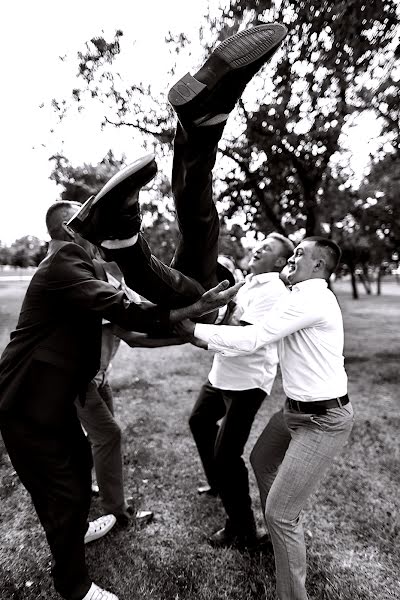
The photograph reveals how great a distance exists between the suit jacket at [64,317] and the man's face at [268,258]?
4.62ft

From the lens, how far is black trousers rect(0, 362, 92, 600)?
7.75ft

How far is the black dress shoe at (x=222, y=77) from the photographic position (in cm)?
198

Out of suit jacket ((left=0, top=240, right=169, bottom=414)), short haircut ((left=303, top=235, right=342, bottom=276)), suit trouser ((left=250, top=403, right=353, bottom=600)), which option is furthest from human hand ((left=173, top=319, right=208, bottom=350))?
short haircut ((left=303, top=235, right=342, bottom=276))

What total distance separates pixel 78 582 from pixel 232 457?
1262 mm

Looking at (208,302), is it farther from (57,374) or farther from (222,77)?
(222,77)

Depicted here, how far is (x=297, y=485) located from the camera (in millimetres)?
2391

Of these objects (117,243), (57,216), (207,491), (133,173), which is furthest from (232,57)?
(207,491)

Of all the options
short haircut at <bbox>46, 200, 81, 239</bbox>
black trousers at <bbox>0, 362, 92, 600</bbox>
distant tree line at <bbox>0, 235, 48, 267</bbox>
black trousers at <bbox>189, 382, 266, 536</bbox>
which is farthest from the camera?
distant tree line at <bbox>0, 235, 48, 267</bbox>

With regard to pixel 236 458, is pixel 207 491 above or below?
below

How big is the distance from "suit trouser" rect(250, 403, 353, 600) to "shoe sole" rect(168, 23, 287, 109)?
1.86 metres

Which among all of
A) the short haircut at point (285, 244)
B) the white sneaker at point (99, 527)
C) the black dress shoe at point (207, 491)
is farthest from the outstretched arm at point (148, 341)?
the black dress shoe at point (207, 491)

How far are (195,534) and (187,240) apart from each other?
98.8 inches

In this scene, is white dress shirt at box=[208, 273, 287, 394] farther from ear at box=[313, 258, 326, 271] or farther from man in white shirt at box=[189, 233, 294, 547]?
ear at box=[313, 258, 326, 271]

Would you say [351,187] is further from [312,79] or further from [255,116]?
[312,79]
